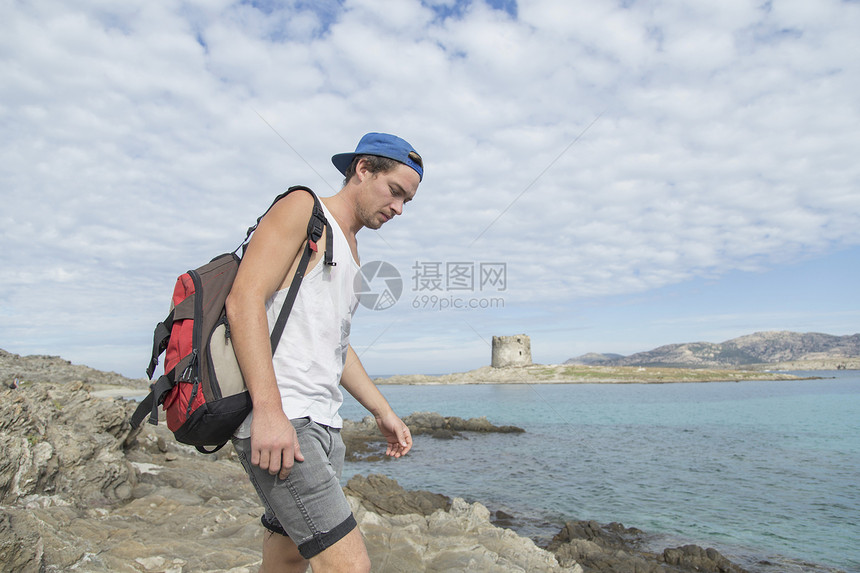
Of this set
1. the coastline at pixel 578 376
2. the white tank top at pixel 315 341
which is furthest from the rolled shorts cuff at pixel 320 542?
the coastline at pixel 578 376

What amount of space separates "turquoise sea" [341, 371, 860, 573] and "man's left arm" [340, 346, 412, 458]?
23.9 ft

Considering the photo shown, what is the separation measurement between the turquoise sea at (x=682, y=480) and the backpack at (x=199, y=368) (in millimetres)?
8396

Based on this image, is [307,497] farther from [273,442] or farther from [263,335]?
[263,335]

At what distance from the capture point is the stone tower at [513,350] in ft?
225

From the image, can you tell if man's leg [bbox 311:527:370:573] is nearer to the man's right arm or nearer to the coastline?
the man's right arm

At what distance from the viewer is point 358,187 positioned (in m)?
2.26

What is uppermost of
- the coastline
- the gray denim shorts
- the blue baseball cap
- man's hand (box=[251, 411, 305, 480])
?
the blue baseball cap

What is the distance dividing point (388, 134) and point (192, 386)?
52.0 inches

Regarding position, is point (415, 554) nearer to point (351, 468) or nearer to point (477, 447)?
point (351, 468)

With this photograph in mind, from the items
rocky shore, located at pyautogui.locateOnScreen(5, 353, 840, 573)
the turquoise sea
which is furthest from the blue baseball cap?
the turquoise sea

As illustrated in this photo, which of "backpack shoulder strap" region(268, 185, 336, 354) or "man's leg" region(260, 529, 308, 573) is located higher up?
"backpack shoulder strap" region(268, 185, 336, 354)

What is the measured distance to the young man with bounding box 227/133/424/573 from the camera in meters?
1.77

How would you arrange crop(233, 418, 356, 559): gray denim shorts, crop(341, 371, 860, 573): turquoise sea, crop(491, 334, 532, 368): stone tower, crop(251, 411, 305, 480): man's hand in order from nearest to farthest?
crop(251, 411, 305, 480): man's hand → crop(233, 418, 356, 559): gray denim shorts → crop(341, 371, 860, 573): turquoise sea → crop(491, 334, 532, 368): stone tower

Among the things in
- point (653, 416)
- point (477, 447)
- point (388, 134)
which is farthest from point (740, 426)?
point (388, 134)
